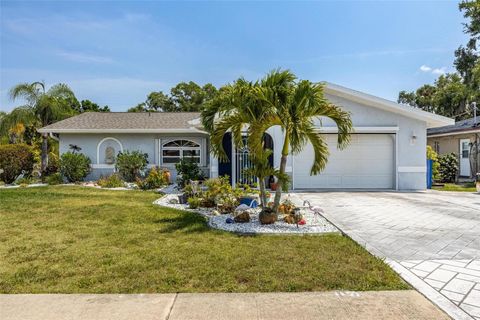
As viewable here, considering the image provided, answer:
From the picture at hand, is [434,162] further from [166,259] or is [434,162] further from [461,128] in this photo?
[166,259]

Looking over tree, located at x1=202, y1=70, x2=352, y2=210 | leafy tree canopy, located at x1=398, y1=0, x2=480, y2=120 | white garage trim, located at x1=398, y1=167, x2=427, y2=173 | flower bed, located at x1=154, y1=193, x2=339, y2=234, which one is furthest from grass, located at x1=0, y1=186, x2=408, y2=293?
leafy tree canopy, located at x1=398, y1=0, x2=480, y2=120

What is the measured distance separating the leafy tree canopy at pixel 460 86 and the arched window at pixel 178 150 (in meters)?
18.9

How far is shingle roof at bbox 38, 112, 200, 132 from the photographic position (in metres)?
16.4

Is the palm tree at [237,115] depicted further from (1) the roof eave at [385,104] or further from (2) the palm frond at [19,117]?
(2) the palm frond at [19,117]

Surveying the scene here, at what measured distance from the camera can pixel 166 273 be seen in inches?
168

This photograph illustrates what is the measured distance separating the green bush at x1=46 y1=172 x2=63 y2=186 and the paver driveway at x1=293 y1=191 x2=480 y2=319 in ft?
39.5

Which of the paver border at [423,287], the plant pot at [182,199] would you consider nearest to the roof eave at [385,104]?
the plant pot at [182,199]

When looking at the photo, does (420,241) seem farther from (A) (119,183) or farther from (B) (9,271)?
(A) (119,183)

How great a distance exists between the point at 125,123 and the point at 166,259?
47.1ft

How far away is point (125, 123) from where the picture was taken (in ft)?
57.8

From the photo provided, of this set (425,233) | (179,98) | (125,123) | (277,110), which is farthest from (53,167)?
(179,98)

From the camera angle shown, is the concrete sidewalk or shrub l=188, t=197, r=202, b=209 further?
shrub l=188, t=197, r=202, b=209

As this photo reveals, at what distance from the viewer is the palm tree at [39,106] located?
55.7ft

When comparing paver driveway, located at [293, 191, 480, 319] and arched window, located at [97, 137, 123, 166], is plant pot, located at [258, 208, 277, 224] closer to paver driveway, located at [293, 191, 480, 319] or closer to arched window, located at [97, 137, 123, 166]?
paver driveway, located at [293, 191, 480, 319]
